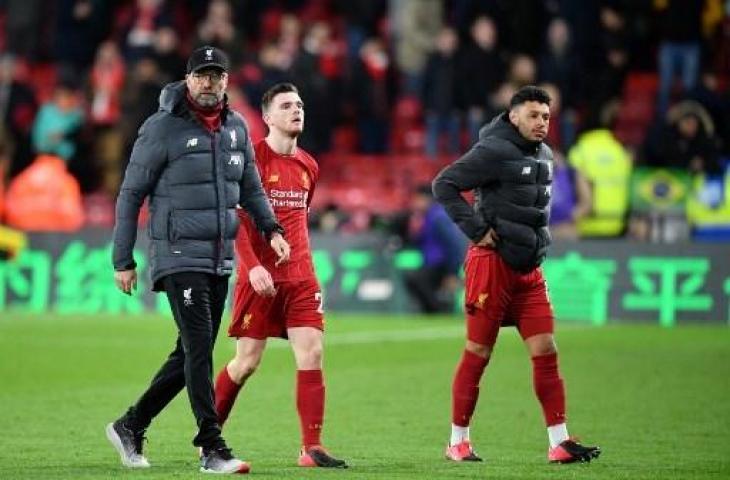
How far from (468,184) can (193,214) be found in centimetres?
195

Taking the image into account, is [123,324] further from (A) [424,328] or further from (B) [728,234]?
(B) [728,234]

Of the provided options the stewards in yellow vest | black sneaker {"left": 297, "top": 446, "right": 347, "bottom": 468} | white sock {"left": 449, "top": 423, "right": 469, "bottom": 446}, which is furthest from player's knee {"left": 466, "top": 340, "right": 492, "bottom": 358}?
the stewards in yellow vest

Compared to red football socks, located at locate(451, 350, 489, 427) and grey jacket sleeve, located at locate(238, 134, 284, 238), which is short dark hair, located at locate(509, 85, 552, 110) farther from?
grey jacket sleeve, located at locate(238, 134, 284, 238)

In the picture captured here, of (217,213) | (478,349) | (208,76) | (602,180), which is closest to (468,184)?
(478,349)

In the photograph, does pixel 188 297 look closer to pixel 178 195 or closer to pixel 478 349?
pixel 178 195

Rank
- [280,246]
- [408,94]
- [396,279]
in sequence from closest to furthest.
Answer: [280,246] → [396,279] → [408,94]

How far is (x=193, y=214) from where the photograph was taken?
1049cm

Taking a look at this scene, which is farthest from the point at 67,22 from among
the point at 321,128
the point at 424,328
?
the point at 424,328

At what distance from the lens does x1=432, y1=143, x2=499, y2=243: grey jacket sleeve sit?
1158cm

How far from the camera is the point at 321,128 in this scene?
27.2 m

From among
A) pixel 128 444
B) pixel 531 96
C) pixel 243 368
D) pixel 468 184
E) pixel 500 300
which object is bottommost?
pixel 128 444

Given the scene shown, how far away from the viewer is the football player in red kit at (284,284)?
11.2 meters

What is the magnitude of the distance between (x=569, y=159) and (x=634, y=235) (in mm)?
1442

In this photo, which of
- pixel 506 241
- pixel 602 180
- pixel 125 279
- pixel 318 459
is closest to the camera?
pixel 125 279
